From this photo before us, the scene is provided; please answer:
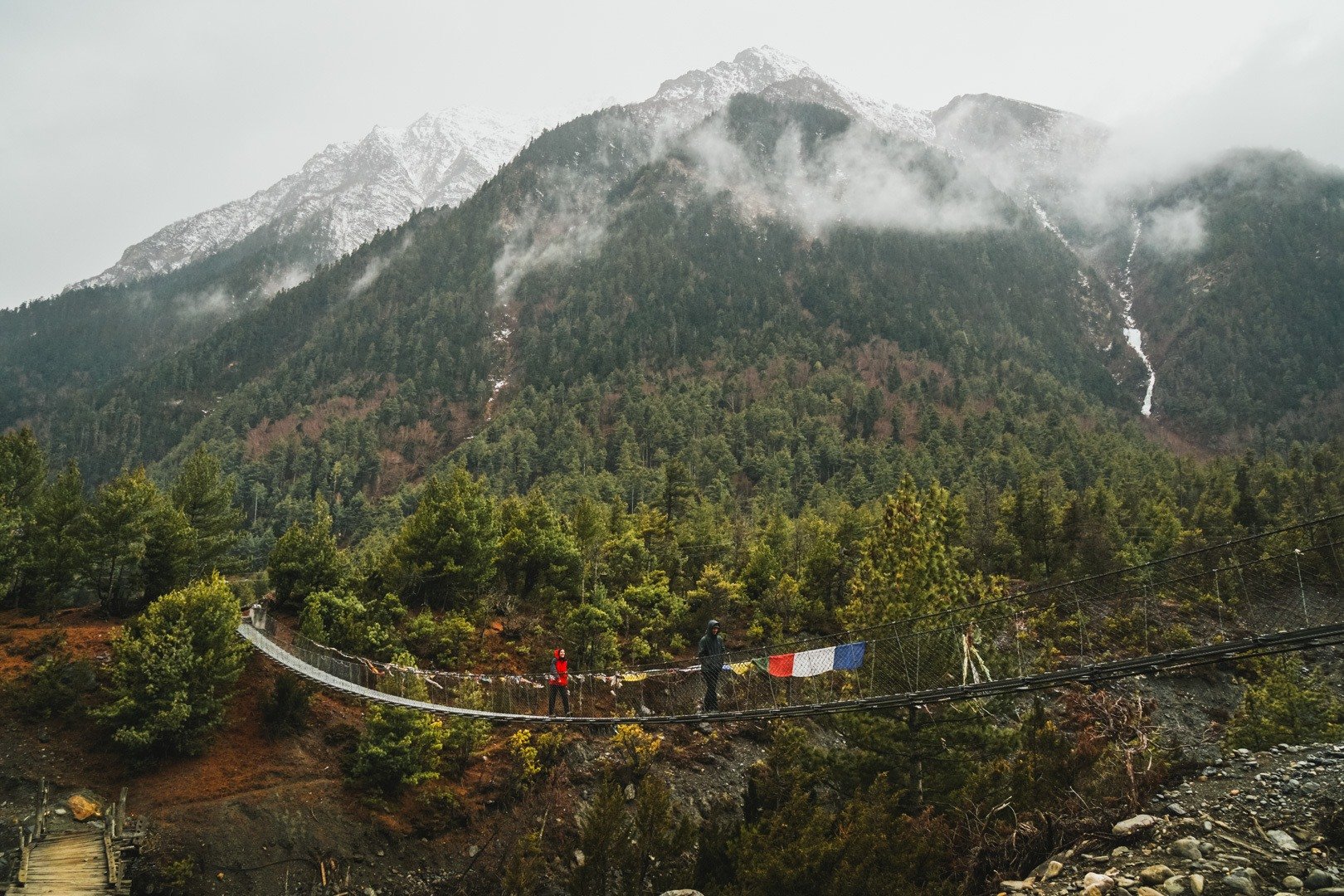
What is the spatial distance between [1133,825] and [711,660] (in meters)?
7.19

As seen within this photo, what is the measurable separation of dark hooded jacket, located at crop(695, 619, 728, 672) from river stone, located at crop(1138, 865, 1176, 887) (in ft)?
24.9

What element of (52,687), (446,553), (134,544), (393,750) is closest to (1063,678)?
(393,750)

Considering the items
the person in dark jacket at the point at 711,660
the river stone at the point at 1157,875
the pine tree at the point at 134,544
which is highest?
the pine tree at the point at 134,544

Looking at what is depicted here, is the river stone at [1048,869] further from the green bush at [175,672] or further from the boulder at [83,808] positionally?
the boulder at [83,808]

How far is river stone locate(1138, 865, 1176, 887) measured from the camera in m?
8.10

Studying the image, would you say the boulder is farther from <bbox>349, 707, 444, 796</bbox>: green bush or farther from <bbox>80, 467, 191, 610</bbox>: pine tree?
<bbox>80, 467, 191, 610</bbox>: pine tree

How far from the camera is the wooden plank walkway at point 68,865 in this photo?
49.8 ft

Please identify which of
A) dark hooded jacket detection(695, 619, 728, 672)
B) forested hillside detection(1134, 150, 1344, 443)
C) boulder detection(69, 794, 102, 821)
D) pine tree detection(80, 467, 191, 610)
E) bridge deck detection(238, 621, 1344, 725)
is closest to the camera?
bridge deck detection(238, 621, 1344, 725)

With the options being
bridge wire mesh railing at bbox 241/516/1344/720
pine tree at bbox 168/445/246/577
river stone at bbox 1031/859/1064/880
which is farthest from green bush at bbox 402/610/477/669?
river stone at bbox 1031/859/1064/880

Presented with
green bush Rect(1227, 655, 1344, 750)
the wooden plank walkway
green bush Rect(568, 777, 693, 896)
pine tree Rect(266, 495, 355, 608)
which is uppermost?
pine tree Rect(266, 495, 355, 608)

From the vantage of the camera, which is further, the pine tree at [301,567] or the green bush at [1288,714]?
the pine tree at [301,567]

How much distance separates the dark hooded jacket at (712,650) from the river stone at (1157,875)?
758cm

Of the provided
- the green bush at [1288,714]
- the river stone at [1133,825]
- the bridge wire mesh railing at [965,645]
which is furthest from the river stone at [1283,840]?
the green bush at [1288,714]

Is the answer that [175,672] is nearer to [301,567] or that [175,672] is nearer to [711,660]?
[301,567]
